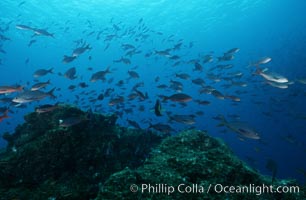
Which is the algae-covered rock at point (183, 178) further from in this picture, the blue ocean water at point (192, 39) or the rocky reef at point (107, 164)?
the blue ocean water at point (192, 39)

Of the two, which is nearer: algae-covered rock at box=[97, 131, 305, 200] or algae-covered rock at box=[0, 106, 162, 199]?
algae-covered rock at box=[97, 131, 305, 200]

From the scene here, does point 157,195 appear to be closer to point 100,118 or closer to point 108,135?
point 108,135

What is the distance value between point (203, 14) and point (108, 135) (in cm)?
4156

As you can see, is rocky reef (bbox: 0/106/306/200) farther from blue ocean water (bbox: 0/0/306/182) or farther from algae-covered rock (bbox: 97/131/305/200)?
blue ocean water (bbox: 0/0/306/182)

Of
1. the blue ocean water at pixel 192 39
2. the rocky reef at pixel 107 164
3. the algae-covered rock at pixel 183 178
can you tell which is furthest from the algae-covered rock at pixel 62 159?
the blue ocean water at pixel 192 39

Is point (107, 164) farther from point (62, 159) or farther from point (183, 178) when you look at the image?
point (183, 178)

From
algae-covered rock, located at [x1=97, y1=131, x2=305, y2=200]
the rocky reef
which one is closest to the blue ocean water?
the rocky reef

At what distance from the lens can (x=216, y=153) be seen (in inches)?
224

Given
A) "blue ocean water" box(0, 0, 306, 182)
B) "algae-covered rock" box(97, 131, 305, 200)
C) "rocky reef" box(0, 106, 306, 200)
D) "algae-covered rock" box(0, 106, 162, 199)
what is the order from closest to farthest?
"algae-covered rock" box(97, 131, 305, 200), "rocky reef" box(0, 106, 306, 200), "algae-covered rock" box(0, 106, 162, 199), "blue ocean water" box(0, 0, 306, 182)

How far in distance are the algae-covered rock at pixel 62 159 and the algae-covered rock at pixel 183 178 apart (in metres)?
2.02

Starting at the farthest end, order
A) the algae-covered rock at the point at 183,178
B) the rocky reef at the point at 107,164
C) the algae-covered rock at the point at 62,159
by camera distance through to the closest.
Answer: the algae-covered rock at the point at 62,159 < the rocky reef at the point at 107,164 < the algae-covered rock at the point at 183,178

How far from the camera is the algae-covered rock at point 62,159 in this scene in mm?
6227

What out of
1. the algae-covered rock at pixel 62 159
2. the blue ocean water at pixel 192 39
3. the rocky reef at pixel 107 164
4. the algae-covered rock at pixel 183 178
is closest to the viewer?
the algae-covered rock at pixel 183 178

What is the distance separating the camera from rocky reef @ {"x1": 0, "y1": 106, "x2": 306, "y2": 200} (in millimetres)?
4660
